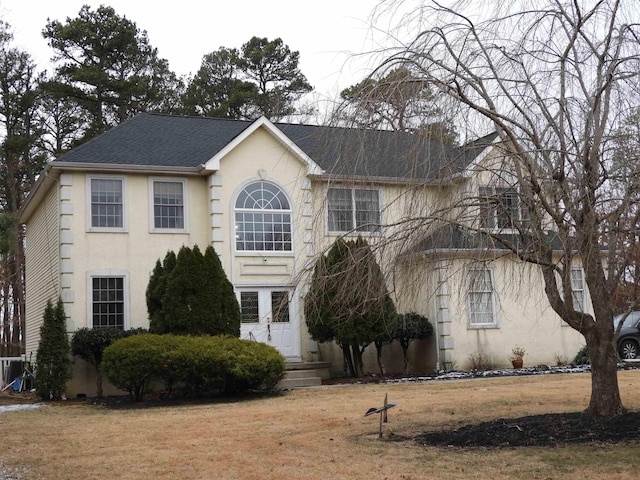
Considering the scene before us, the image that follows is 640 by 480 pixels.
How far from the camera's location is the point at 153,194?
19.8 m

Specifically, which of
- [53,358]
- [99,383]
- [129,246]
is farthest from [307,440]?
[129,246]

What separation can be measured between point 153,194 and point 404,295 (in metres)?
11.7

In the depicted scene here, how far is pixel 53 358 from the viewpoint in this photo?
17.6 m

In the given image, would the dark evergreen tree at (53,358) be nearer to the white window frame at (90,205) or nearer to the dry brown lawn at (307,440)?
the dry brown lawn at (307,440)

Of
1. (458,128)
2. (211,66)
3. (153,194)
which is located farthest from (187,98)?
(458,128)

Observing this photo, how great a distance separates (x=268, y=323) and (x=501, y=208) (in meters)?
11.6

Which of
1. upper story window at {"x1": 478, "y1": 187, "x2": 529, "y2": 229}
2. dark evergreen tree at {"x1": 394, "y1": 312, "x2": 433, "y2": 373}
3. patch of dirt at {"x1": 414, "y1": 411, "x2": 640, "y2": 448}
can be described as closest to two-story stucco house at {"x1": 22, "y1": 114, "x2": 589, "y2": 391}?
dark evergreen tree at {"x1": 394, "y1": 312, "x2": 433, "y2": 373}

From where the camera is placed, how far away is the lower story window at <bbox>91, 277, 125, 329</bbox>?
18828 millimetres

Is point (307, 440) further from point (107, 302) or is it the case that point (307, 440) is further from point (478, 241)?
point (107, 302)

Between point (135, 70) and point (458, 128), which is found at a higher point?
Answer: point (135, 70)

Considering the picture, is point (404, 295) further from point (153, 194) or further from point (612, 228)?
point (153, 194)

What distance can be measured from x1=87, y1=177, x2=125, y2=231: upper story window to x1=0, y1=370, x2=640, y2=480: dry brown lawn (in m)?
4.61

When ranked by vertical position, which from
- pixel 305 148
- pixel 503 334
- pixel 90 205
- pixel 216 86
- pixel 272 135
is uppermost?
pixel 216 86

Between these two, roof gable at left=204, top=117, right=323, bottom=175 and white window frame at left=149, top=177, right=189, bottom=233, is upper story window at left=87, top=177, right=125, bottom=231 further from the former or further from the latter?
roof gable at left=204, top=117, right=323, bottom=175
